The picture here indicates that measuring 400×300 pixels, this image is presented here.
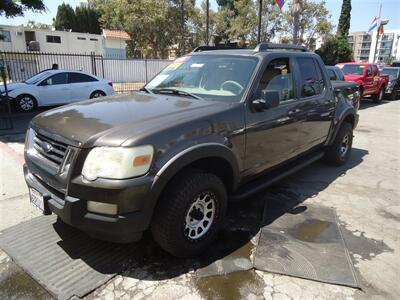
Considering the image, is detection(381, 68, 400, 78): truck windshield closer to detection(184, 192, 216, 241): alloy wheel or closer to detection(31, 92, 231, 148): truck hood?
detection(31, 92, 231, 148): truck hood

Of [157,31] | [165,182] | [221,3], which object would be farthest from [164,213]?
[221,3]

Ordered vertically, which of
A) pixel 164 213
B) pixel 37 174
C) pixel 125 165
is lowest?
pixel 164 213

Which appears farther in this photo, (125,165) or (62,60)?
(62,60)

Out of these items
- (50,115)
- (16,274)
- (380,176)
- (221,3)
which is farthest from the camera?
(221,3)

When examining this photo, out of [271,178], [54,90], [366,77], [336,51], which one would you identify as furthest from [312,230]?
[336,51]

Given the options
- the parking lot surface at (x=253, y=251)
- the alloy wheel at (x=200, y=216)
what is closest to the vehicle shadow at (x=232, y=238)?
the parking lot surface at (x=253, y=251)

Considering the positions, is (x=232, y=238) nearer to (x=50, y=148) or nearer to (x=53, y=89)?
(x=50, y=148)

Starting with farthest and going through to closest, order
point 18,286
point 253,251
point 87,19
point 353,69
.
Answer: point 87,19 → point 353,69 → point 253,251 → point 18,286

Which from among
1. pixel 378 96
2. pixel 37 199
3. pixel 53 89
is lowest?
pixel 378 96

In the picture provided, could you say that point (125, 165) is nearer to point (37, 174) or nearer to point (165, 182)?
point (165, 182)

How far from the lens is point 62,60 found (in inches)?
827

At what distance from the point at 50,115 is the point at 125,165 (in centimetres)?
125

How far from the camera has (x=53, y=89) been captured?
11.4 metres

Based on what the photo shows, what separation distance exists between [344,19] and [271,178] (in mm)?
35010
